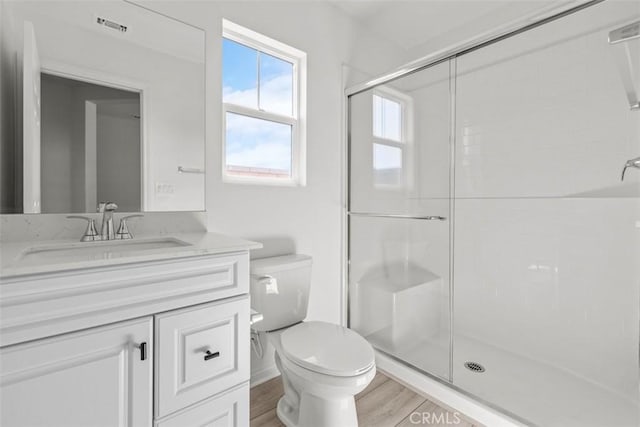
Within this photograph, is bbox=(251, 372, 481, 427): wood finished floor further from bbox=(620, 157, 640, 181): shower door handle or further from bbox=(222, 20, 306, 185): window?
bbox=(620, 157, 640, 181): shower door handle

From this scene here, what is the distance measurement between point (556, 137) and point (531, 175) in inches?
9.3

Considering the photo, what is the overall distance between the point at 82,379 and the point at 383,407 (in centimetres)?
135

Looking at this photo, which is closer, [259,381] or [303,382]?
[303,382]

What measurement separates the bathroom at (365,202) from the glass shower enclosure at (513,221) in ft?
0.04

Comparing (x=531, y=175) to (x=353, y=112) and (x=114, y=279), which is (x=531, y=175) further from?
(x=114, y=279)

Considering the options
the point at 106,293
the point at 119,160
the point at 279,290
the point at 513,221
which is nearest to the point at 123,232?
the point at 119,160

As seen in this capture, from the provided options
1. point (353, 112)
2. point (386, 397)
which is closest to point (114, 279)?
point (386, 397)

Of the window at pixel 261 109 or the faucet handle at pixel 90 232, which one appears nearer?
the faucet handle at pixel 90 232

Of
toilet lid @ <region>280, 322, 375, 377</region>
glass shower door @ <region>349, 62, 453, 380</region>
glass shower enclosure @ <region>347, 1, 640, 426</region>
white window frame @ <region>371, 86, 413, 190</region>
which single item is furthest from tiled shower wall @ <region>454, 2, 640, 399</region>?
toilet lid @ <region>280, 322, 375, 377</region>

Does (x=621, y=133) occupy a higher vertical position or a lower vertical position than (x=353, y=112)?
lower

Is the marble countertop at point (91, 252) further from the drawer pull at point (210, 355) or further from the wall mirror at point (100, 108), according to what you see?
the drawer pull at point (210, 355)

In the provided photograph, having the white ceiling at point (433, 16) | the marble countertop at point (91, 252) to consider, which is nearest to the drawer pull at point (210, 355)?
the marble countertop at point (91, 252)

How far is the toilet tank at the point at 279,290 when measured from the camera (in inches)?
57.6

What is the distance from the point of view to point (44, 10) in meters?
1.15
